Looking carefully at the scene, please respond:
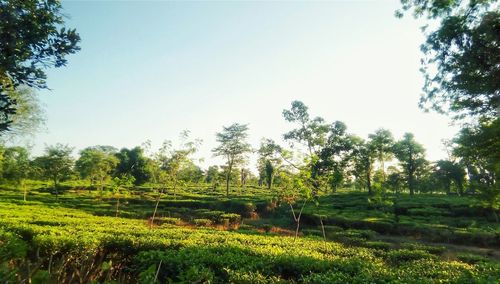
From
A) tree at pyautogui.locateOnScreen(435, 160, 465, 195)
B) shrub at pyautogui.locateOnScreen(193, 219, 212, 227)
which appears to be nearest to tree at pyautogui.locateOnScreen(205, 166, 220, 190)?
shrub at pyautogui.locateOnScreen(193, 219, 212, 227)

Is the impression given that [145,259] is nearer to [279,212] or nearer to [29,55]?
[29,55]

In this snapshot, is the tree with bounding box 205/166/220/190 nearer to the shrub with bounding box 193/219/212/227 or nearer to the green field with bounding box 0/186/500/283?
the green field with bounding box 0/186/500/283

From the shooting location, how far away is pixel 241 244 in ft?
42.7

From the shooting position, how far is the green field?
7.21 m

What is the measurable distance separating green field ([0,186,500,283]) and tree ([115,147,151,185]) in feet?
50.1

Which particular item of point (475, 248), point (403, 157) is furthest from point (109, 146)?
point (475, 248)

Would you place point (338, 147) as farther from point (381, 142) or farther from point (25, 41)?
point (25, 41)

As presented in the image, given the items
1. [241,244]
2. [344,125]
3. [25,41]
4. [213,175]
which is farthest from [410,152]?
[25,41]

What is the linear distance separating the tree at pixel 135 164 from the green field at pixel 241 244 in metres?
15.3

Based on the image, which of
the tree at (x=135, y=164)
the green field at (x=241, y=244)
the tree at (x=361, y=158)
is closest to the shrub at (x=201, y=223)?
the green field at (x=241, y=244)

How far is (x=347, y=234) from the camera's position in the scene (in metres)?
24.4

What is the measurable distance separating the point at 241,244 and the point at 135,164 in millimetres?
55520

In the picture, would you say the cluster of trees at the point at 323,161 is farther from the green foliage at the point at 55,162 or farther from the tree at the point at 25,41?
the tree at the point at 25,41

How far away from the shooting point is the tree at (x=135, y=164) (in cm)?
6388
